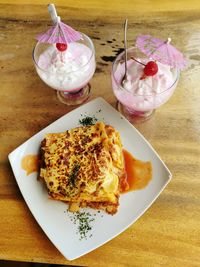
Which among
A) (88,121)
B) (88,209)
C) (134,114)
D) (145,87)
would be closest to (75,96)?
(88,121)

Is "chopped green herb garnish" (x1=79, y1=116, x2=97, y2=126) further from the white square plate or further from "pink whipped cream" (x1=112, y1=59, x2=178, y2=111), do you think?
"pink whipped cream" (x1=112, y1=59, x2=178, y2=111)

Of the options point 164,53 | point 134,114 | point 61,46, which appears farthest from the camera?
point 134,114

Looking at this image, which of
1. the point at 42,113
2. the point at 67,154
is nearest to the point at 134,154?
the point at 67,154

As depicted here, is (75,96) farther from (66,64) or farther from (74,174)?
(74,174)

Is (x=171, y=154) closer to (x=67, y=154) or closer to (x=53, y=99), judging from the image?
(x=67, y=154)

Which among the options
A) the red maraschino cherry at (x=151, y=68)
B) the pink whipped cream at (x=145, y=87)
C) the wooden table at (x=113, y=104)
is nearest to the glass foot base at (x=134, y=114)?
the wooden table at (x=113, y=104)

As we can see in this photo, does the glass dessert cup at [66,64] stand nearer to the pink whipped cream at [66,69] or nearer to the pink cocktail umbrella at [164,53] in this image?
the pink whipped cream at [66,69]
